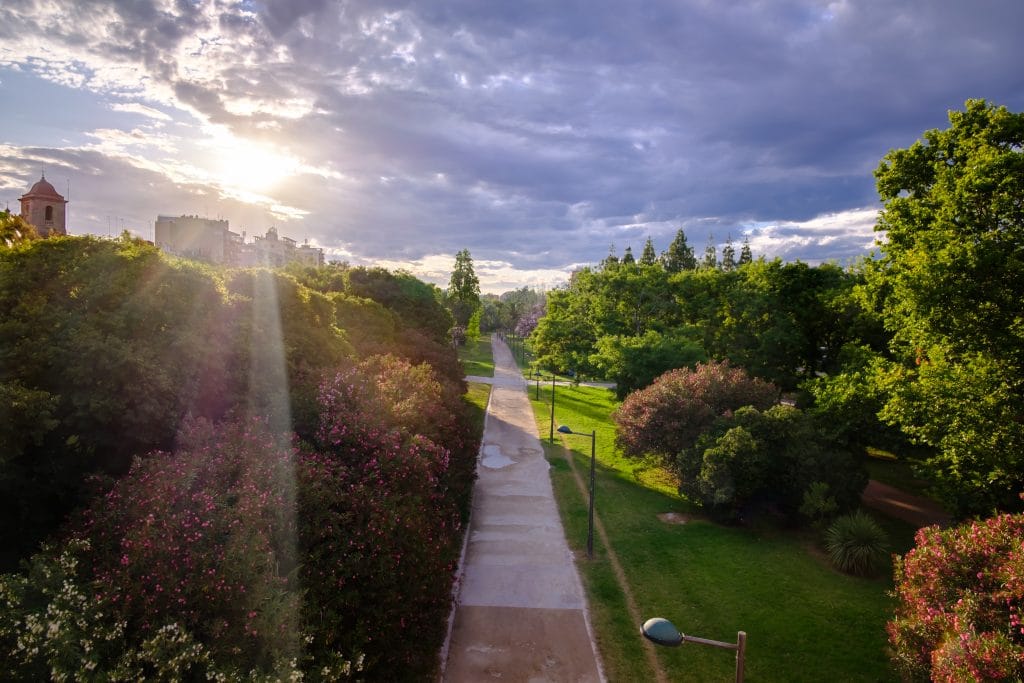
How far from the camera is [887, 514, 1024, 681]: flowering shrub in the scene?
22.1 feet

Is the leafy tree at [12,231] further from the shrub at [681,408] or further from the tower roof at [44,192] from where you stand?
the tower roof at [44,192]

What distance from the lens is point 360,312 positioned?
Result: 23797mm

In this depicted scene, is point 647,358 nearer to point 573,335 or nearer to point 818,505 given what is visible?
point 818,505

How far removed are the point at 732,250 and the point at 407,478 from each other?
272 feet

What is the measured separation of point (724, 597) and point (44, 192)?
202 ft

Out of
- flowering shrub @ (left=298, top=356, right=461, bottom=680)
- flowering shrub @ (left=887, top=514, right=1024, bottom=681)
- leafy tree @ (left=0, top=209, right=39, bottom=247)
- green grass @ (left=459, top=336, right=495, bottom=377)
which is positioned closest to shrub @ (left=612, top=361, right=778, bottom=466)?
flowering shrub @ (left=887, top=514, right=1024, bottom=681)

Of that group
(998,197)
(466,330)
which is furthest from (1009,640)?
(466,330)

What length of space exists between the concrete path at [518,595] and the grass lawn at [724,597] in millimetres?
526

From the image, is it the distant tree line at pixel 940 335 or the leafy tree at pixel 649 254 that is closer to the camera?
the distant tree line at pixel 940 335

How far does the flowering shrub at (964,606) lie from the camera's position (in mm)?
6730

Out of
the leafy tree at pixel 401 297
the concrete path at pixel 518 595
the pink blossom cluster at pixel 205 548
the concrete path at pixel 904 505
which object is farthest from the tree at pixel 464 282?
the pink blossom cluster at pixel 205 548

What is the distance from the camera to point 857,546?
13.6 metres

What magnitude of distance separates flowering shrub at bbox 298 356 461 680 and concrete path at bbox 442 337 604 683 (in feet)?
5.72

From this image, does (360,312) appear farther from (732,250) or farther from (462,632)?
(732,250)
